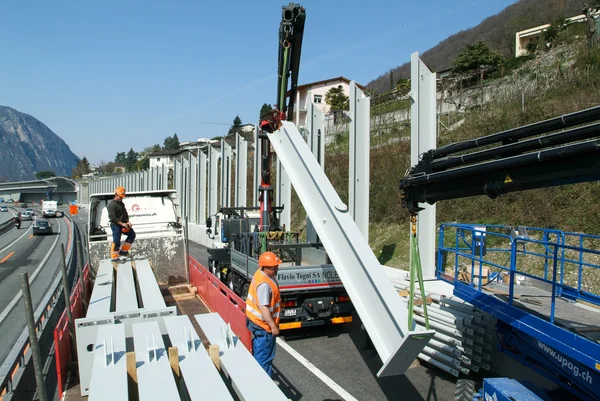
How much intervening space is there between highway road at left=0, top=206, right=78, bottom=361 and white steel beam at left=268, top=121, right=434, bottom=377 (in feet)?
19.6

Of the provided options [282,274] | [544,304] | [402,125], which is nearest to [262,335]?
[282,274]

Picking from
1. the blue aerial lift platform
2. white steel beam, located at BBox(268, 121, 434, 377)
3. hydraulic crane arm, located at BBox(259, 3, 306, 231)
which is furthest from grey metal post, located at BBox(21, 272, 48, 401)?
hydraulic crane arm, located at BBox(259, 3, 306, 231)

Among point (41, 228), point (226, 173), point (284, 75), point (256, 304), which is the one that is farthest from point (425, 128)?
point (41, 228)

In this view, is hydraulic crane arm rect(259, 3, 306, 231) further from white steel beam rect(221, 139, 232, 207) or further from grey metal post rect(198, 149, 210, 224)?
grey metal post rect(198, 149, 210, 224)

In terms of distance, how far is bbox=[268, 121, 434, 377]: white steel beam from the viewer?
503 centimetres

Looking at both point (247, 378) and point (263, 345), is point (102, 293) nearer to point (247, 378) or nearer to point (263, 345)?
point (263, 345)

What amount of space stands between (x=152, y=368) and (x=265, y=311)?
1.95 m

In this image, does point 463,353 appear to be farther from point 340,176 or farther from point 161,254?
point 340,176

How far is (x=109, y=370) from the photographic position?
12.0 feet

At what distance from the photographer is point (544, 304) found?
5.89 m

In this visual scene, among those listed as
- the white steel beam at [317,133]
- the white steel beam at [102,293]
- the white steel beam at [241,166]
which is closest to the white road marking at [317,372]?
the white steel beam at [102,293]

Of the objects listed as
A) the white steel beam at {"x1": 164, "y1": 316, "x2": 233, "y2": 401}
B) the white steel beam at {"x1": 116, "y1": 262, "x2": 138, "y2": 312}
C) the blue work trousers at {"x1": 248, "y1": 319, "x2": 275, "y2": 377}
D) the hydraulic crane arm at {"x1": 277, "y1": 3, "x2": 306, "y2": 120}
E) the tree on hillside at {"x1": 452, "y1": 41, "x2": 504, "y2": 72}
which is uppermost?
the tree on hillside at {"x1": 452, "y1": 41, "x2": 504, "y2": 72}

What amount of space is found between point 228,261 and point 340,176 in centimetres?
943

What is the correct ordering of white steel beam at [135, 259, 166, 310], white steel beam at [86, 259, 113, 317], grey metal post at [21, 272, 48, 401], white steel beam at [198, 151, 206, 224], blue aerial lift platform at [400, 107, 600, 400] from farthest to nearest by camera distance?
white steel beam at [198, 151, 206, 224], white steel beam at [135, 259, 166, 310], white steel beam at [86, 259, 113, 317], grey metal post at [21, 272, 48, 401], blue aerial lift platform at [400, 107, 600, 400]
